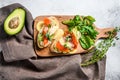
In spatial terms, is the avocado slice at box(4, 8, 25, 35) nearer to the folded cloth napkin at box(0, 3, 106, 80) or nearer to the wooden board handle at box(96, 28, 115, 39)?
the folded cloth napkin at box(0, 3, 106, 80)

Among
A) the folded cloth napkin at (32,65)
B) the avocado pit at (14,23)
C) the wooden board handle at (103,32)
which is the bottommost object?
the folded cloth napkin at (32,65)

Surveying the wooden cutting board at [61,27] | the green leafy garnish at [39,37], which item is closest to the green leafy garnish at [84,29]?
the wooden cutting board at [61,27]

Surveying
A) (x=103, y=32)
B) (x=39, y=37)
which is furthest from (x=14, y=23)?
(x=103, y=32)

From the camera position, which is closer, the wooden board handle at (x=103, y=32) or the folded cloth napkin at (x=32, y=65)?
the folded cloth napkin at (x=32, y=65)

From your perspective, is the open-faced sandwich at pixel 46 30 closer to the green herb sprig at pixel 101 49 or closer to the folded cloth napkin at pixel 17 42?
the folded cloth napkin at pixel 17 42

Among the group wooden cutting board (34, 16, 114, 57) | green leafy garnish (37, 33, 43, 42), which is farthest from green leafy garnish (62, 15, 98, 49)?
green leafy garnish (37, 33, 43, 42)

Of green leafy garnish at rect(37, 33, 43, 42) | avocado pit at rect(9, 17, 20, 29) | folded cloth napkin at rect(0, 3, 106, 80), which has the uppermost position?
avocado pit at rect(9, 17, 20, 29)
